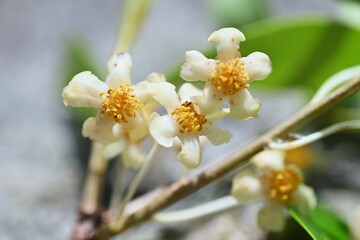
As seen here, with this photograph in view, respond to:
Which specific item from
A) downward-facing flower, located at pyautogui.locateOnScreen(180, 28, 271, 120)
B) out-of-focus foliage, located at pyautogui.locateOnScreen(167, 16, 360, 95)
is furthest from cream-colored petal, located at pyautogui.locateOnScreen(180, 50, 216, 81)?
out-of-focus foliage, located at pyautogui.locateOnScreen(167, 16, 360, 95)

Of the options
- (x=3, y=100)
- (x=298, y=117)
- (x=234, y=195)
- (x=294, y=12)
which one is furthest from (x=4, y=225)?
(x=294, y=12)

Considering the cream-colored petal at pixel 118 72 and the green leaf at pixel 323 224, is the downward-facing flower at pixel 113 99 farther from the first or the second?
the green leaf at pixel 323 224

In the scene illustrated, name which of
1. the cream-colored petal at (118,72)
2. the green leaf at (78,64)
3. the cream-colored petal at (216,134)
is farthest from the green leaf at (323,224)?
the green leaf at (78,64)

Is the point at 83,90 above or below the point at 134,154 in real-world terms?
above

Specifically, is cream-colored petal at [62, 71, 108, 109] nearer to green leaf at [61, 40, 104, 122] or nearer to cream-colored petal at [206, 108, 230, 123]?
cream-colored petal at [206, 108, 230, 123]

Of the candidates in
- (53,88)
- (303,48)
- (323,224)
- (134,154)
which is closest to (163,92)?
(134,154)

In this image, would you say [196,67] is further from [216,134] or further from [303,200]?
A: [303,200]
